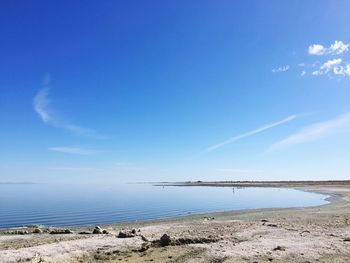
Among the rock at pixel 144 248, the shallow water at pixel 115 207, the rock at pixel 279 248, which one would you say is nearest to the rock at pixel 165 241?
the rock at pixel 144 248

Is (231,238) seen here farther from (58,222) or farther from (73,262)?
(58,222)

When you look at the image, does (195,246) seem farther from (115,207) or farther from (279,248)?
(115,207)

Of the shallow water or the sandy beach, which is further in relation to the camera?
the shallow water

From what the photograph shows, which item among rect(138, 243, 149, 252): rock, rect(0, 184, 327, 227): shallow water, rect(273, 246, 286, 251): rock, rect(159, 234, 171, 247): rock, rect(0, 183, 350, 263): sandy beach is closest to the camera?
rect(0, 183, 350, 263): sandy beach

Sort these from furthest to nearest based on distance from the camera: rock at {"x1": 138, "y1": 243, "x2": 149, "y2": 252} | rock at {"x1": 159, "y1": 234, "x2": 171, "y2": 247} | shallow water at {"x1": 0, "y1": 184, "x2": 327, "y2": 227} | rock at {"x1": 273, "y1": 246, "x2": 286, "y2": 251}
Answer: shallow water at {"x1": 0, "y1": 184, "x2": 327, "y2": 227}, rock at {"x1": 159, "y1": 234, "x2": 171, "y2": 247}, rock at {"x1": 138, "y1": 243, "x2": 149, "y2": 252}, rock at {"x1": 273, "y1": 246, "x2": 286, "y2": 251}

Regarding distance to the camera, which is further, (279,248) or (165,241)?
(165,241)

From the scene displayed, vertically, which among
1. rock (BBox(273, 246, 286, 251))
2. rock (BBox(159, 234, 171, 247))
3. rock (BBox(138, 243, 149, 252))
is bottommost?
rock (BBox(273, 246, 286, 251))

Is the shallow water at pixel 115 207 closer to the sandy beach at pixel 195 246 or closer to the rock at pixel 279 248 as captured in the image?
the sandy beach at pixel 195 246

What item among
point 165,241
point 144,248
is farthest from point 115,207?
point 144,248

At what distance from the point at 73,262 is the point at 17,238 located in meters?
7.28

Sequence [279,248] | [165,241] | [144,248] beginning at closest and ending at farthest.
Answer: [279,248] < [144,248] < [165,241]

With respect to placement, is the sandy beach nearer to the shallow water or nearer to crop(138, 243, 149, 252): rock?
crop(138, 243, 149, 252): rock

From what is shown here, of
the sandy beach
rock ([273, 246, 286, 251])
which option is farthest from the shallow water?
rock ([273, 246, 286, 251])

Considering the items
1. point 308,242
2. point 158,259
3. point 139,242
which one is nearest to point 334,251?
point 308,242
